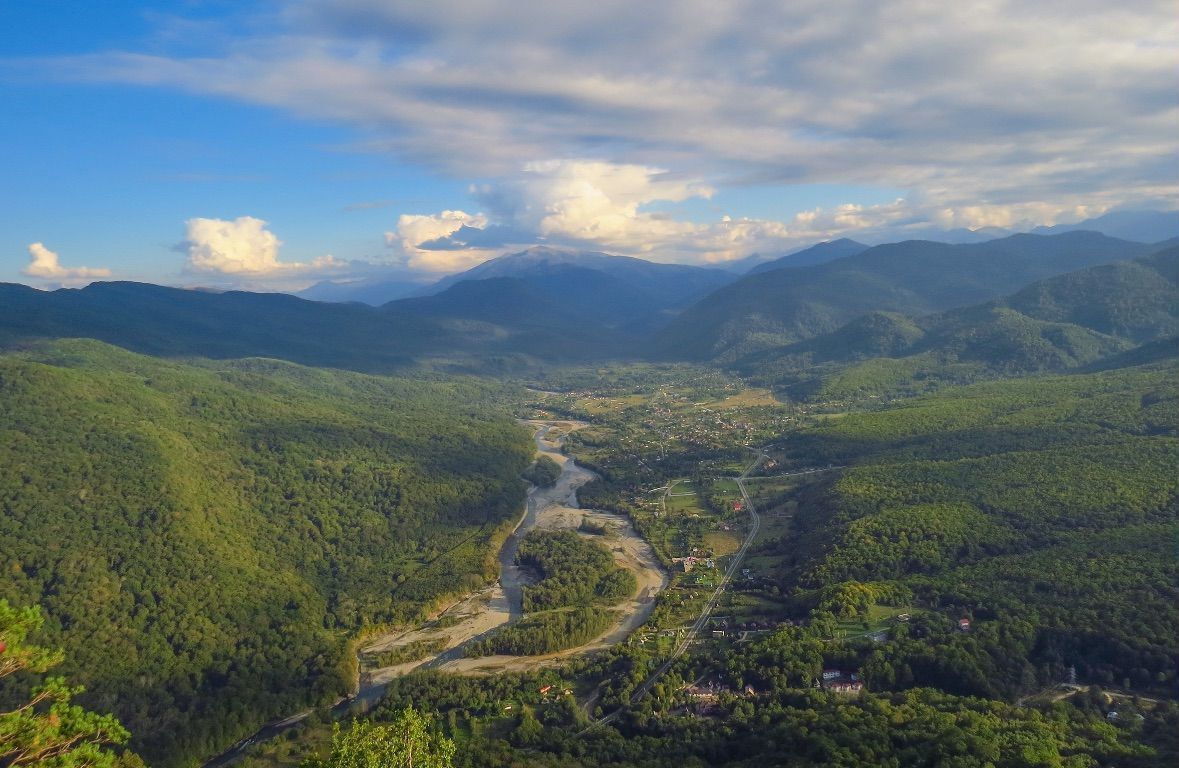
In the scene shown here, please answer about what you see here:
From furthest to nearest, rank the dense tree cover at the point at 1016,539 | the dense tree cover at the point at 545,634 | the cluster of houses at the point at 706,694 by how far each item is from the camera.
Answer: the dense tree cover at the point at 545,634 < the dense tree cover at the point at 1016,539 < the cluster of houses at the point at 706,694

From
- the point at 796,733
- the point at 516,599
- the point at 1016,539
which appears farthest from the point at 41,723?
the point at 1016,539

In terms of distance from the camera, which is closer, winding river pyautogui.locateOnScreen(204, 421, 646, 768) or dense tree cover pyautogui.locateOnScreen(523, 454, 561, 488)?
winding river pyautogui.locateOnScreen(204, 421, 646, 768)

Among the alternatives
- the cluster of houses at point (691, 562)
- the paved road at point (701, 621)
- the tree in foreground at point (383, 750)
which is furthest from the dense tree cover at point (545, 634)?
the tree in foreground at point (383, 750)

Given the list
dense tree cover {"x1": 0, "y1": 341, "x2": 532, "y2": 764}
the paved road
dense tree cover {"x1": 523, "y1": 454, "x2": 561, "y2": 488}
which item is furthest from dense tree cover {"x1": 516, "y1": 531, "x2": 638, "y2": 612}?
dense tree cover {"x1": 523, "y1": 454, "x2": 561, "y2": 488}

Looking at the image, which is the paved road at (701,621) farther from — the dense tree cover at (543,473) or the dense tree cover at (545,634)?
the dense tree cover at (543,473)

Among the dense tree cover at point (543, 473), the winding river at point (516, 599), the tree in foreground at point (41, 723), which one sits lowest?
the winding river at point (516, 599)

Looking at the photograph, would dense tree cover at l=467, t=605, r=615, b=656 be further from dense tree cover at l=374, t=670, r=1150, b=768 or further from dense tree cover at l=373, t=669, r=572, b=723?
dense tree cover at l=374, t=670, r=1150, b=768

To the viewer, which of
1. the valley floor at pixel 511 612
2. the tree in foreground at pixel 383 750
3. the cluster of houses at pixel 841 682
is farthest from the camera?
the valley floor at pixel 511 612
